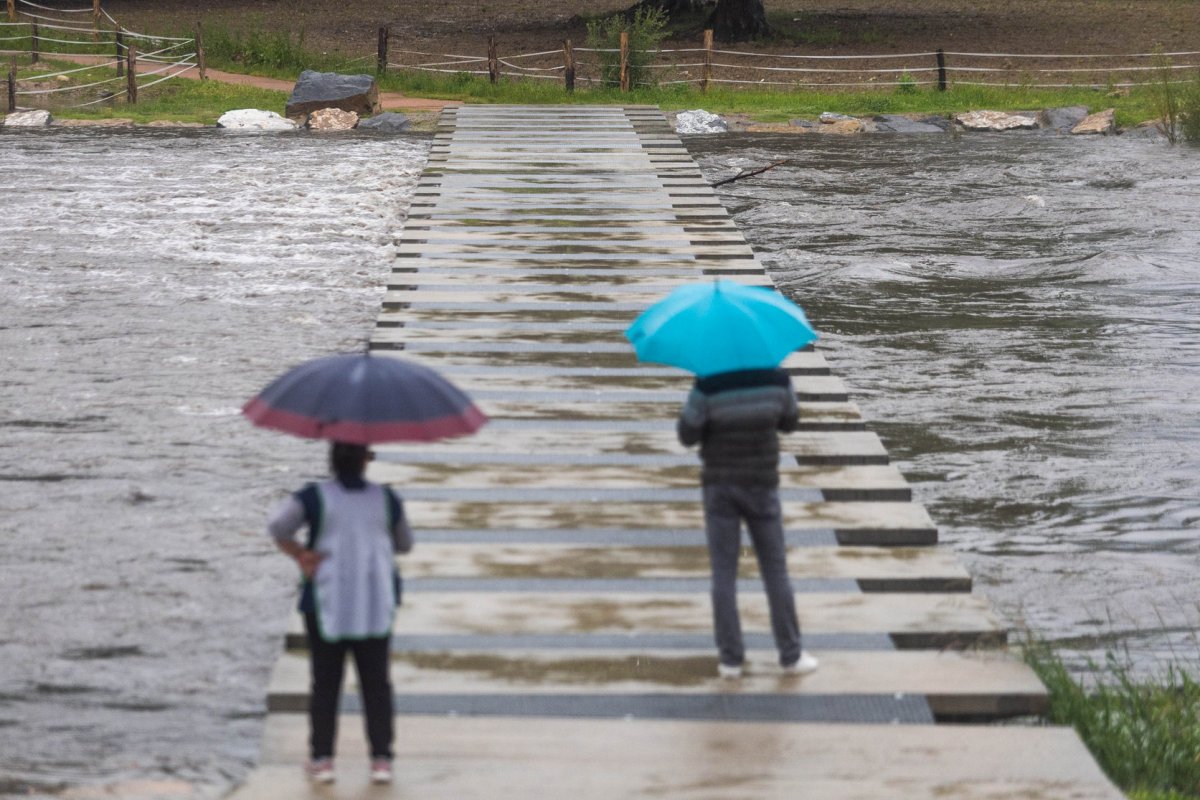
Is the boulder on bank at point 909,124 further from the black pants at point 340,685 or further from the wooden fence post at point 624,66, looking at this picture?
the black pants at point 340,685

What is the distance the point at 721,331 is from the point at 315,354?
798 cm

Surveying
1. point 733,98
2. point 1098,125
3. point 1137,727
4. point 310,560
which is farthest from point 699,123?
point 310,560

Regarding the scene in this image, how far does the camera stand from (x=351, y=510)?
5.56 m

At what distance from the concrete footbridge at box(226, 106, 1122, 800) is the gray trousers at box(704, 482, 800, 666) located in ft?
0.90

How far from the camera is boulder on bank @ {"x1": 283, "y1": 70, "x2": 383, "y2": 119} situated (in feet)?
85.7

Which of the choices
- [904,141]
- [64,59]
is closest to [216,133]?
[64,59]

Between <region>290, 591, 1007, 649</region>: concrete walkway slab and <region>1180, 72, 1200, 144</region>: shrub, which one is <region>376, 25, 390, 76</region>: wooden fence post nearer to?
<region>1180, 72, 1200, 144</region>: shrub

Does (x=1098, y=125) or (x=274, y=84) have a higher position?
(x=274, y=84)

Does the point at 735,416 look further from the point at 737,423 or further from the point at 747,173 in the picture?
the point at 747,173

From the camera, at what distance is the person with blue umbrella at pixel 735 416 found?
6363 millimetres

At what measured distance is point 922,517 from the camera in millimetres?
8516

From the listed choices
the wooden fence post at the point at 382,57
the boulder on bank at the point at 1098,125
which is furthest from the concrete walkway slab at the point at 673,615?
the wooden fence post at the point at 382,57

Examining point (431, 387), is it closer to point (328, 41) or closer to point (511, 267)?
point (511, 267)

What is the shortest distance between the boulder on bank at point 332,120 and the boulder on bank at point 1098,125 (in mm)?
10987
